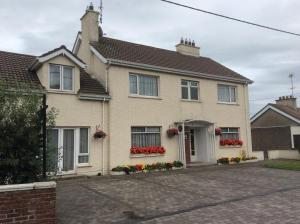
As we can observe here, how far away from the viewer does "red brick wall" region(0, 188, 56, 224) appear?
22.6 ft

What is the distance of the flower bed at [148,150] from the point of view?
17844mm

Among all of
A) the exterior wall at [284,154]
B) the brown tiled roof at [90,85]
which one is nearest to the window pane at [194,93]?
the brown tiled roof at [90,85]

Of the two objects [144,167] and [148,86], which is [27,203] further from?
[148,86]

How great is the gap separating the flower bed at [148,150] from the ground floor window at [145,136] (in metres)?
0.28

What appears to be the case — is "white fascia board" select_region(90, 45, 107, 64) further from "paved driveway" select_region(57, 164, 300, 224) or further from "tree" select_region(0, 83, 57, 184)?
"tree" select_region(0, 83, 57, 184)

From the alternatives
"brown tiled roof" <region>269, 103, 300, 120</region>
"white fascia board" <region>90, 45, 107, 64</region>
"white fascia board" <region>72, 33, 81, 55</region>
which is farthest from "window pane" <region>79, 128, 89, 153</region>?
"brown tiled roof" <region>269, 103, 300, 120</region>

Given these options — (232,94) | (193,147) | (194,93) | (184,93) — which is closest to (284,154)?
(232,94)

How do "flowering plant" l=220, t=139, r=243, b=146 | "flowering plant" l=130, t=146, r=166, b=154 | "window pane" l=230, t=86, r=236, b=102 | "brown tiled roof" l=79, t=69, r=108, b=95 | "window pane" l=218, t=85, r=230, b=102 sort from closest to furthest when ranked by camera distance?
"brown tiled roof" l=79, t=69, r=108, b=95
"flowering plant" l=130, t=146, r=166, b=154
"flowering plant" l=220, t=139, r=243, b=146
"window pane" l=218, t=85, r=230, b=102
"window pane" l=230, t=86, r=236, b=102

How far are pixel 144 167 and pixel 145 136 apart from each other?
1773 millimetres

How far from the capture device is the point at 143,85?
19.0 metres

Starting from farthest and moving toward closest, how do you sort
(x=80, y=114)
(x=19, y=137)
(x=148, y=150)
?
1. (x=148, y=150)
2. (x=80, y=114)
3. (x=19, y=137)

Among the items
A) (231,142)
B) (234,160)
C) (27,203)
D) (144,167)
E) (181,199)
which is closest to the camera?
(27,203)

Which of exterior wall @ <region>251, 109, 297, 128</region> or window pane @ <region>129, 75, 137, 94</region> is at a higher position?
window pane @ <region>129, 75, 137, 94</region>

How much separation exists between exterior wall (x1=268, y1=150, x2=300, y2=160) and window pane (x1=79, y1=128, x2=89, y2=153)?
1593 centimetres
